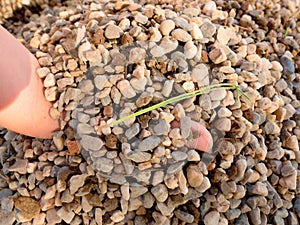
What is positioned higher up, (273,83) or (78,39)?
(78,39)

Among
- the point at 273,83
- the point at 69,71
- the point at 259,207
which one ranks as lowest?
the point at 259,207

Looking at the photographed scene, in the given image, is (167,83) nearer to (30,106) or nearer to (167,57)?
(167,57)

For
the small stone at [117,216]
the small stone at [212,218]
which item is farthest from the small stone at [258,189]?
the small stone at [117,216]

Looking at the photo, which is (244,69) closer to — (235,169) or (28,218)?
(235,169)

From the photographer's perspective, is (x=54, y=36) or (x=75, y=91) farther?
(x=54, y=36)

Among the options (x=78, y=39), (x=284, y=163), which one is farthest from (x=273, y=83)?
(x=78, y=39)

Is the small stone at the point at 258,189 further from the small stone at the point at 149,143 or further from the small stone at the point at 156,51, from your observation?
the small stone at the point at 156,51
